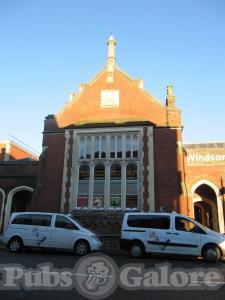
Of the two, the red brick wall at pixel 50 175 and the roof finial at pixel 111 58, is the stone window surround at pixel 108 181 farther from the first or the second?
the roof finial at pixel 111 58

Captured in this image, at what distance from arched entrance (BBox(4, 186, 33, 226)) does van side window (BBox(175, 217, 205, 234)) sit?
1490 cm

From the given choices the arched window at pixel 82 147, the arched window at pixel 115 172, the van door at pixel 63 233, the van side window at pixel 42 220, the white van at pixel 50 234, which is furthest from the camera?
the arched window at pixel 82 147

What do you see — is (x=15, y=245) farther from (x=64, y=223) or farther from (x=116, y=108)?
(x=116, y=108)

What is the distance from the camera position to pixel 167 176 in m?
22.2

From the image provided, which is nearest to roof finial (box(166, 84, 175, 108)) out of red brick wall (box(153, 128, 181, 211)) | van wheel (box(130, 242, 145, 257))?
red brick wall (box(153, 128, 181, 211))

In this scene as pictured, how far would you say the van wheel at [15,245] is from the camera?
643 inches

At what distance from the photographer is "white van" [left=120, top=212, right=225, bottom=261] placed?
14375 millimetres

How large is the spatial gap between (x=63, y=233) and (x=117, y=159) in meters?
8.46

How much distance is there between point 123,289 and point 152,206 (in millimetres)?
14033

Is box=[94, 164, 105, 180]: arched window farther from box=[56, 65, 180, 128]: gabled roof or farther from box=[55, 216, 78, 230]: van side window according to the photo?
box=[55, 216, 78, 230]: van side window

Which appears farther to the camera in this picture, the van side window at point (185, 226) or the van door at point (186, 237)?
the van side window at point (185, 226)

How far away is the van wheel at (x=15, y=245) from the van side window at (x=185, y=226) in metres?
7.84

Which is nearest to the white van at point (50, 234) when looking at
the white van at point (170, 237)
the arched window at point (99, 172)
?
the white van at point (170, 237)

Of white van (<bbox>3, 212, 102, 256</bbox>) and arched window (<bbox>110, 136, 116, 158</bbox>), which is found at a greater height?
arched window (<bbox>110, 136, 116, 158</bbox>)
